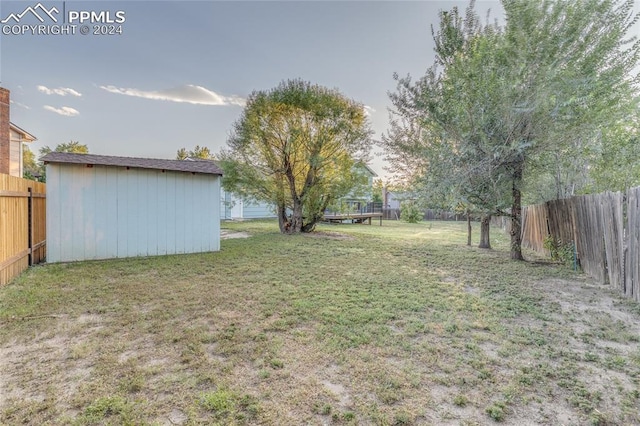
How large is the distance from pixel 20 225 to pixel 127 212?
1.96 metres

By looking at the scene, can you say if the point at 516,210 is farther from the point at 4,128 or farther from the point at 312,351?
the point at 4,128

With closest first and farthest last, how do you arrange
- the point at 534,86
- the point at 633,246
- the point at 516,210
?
1. the point at 633,246
2. the point at 534,86
3. the point at 516,210

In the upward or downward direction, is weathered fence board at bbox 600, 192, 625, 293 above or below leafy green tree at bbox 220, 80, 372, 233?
below

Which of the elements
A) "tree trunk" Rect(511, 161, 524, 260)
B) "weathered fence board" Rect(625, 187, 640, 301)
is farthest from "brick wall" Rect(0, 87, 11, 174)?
"weathered fence board" Rect(625, 187, 640, 301)

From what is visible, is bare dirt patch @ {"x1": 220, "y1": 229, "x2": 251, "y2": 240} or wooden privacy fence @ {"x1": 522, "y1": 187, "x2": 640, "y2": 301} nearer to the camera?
wooden privacy fence @ {"x1": 522, "y1": 187, "x2": 640, "y2": 301}

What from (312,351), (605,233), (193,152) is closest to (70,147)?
(193,152)

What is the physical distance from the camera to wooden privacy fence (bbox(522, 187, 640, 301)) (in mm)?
4094

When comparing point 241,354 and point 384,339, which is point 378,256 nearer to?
point 384,339

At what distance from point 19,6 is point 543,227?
41.3 ft

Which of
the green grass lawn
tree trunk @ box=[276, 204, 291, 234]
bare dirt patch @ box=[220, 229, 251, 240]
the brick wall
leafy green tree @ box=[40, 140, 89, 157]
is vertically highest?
leafy green tree @ box=[40, 140, 89, 157]

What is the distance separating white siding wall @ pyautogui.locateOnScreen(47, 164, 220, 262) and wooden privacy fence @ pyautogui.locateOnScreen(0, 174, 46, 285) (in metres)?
0.22

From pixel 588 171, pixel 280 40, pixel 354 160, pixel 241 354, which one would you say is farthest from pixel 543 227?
pixel 280 40

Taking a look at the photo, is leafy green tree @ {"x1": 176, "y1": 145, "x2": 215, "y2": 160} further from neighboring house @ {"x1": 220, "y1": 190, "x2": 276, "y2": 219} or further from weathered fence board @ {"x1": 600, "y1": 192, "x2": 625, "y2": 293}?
weathered fence board @ {"x1": 600, "y1": 192, "x2": 625, "y2": 293}

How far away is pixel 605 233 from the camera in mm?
4840
